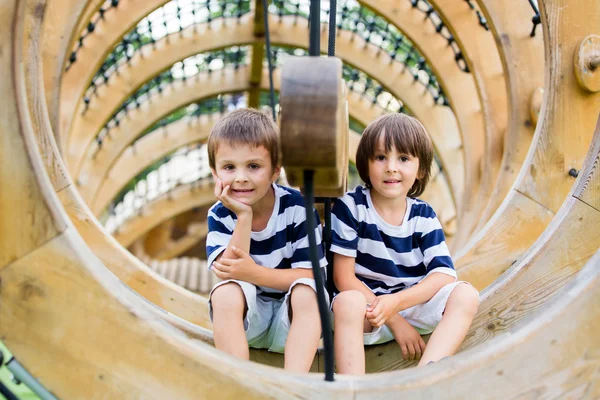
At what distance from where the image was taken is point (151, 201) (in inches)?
431

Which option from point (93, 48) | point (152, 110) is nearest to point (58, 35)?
point (93, 48)

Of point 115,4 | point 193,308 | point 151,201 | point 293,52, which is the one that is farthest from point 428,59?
point 151,201

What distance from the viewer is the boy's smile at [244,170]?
2.04m

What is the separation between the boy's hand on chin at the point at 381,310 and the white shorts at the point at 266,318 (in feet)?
0.56

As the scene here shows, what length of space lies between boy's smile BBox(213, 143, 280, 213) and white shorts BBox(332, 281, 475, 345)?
527 millimetres

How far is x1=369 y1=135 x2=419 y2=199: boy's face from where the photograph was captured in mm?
2145

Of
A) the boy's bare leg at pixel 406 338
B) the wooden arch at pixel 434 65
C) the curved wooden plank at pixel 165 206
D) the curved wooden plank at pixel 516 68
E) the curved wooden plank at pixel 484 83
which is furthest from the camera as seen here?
the curved wooden plank at pixel 165 206

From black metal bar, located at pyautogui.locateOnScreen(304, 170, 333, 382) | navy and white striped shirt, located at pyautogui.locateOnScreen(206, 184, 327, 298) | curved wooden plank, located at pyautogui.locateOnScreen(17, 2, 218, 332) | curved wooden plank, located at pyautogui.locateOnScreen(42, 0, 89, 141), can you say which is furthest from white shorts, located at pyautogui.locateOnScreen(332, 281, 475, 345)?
curved wooden plank, located at pyautogui.locateOnScreen(42, 0, 89, 141)

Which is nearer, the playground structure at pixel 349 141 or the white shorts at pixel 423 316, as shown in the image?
the playground structure at pixel 349 141

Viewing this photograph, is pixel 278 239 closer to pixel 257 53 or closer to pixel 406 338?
pixel 406 338

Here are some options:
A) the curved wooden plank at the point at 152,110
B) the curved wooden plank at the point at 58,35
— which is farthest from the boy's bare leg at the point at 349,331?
the curved wooden plank at the point at 152,110

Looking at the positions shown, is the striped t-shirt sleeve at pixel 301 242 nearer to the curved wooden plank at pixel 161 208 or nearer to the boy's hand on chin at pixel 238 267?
the boy's hand on chin at pixel 238 267

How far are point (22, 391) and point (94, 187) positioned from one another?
5695mm

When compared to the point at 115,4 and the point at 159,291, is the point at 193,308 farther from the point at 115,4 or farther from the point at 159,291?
the point at 115,4
